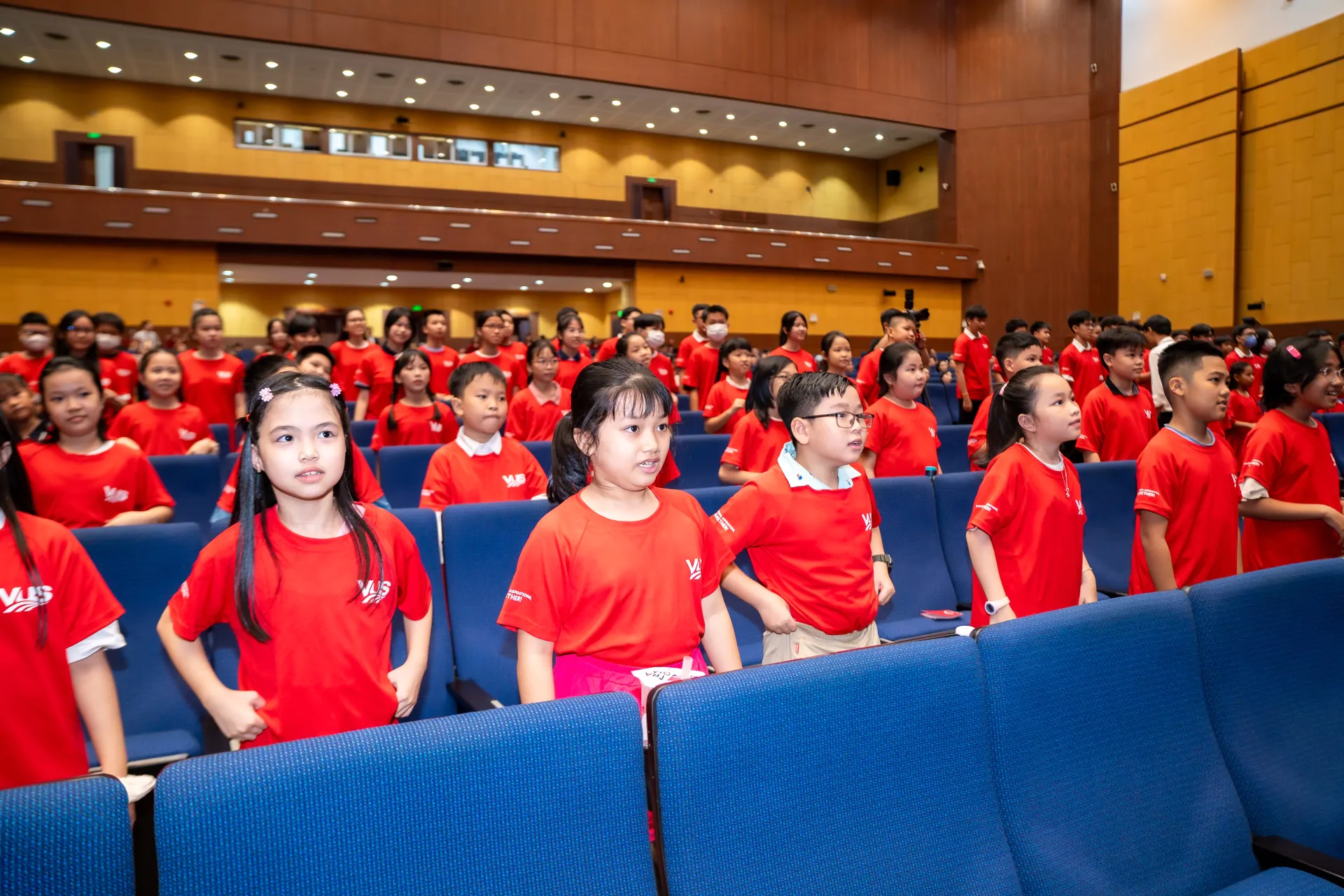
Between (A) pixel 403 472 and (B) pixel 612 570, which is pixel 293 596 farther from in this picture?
(A) pixel 403 472

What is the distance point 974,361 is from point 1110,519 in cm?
479

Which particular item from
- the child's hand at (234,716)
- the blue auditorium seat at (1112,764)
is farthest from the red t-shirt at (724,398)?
the child's hand at (234,716)

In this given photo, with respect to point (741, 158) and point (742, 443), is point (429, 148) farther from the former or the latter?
point (742, 443)

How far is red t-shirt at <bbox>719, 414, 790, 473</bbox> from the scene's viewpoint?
12.4 ft

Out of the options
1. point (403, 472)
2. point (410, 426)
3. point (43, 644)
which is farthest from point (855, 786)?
point (410, 426)

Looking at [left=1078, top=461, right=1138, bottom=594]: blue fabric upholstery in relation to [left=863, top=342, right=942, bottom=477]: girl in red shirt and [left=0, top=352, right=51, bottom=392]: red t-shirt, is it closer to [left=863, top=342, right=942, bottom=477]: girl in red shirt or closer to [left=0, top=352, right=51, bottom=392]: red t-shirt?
[left=863, top=342, right=942, bottom=477]: girl in red shirt

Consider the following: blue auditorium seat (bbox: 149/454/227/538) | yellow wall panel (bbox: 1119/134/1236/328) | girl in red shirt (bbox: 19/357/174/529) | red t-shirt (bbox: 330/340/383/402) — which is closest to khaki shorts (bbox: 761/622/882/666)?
girl in red shirt (bbox: 19/357/174/529)

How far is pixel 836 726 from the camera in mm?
1289

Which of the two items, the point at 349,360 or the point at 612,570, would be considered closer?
the point at 612,570

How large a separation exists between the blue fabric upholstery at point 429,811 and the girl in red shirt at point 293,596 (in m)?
0.64

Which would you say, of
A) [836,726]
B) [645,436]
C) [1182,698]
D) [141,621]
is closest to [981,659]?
[836,726]

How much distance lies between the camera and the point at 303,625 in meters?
1.67

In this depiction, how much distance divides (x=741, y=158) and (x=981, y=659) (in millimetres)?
18844

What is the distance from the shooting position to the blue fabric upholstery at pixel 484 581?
255cm
